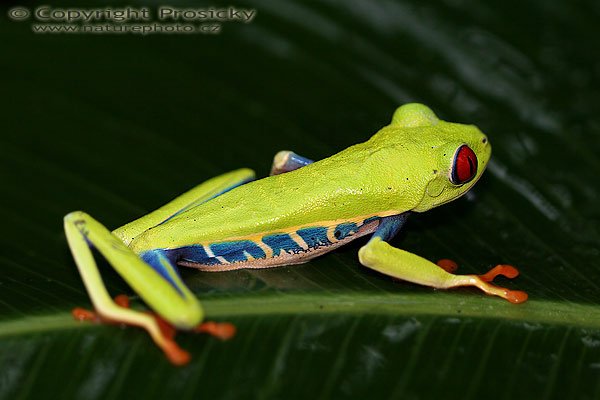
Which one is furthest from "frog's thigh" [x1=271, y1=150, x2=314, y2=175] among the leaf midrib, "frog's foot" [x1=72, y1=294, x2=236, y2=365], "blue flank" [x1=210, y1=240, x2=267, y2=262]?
"frog's foot" [x1=72, y1=294, x2=236, y2=365]

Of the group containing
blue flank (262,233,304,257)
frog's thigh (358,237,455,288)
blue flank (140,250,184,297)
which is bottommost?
frog's thigh (358,237,455,288)

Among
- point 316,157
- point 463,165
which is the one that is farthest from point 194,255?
point 463,165

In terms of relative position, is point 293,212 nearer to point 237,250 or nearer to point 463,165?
point 237,250

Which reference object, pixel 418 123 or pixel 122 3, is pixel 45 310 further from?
pixel 122 3

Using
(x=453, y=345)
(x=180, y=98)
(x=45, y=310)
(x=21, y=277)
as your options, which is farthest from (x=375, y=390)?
(x=180, y=98)

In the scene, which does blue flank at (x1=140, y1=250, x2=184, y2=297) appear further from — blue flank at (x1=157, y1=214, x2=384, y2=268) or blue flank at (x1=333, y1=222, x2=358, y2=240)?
blue flank at (x1=333, y1=222, x2=358, y2=240)

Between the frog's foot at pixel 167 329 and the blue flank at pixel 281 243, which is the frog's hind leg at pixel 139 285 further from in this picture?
the blue flank at pixel 281 243

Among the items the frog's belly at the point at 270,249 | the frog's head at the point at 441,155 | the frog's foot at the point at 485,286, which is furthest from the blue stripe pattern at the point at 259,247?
the frog's foot at the point at 485,286
